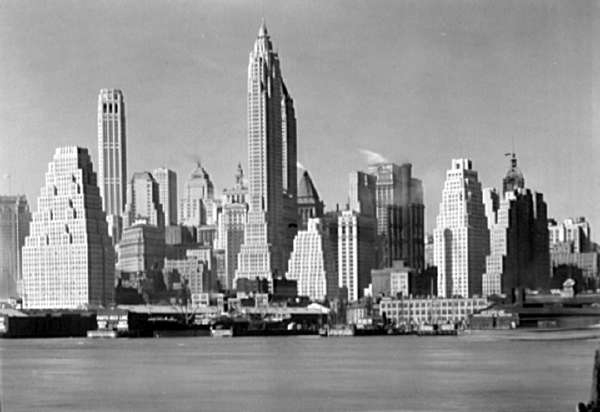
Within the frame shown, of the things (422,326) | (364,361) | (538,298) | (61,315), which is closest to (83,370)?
(364,361)

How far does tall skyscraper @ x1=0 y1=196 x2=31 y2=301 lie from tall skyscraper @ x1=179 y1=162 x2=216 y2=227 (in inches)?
199

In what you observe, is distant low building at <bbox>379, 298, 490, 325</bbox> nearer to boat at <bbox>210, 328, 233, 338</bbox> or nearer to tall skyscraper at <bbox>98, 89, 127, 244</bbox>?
boat at <bbox>210, 328, 233, 338</bbox>

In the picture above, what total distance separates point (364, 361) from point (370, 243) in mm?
26394

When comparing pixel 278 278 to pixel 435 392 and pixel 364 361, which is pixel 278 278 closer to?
pixel 364 361

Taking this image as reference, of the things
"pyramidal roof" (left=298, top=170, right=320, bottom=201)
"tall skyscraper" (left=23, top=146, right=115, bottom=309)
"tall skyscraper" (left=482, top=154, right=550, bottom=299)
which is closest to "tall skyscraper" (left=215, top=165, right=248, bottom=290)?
"tall skyscraper" (left=23, top=146, right=115, bottom=309)

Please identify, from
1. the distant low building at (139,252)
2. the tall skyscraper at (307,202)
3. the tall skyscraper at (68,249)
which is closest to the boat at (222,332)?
the tall skyscraper at (307,202)

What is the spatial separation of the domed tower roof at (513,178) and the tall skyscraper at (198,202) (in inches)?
292

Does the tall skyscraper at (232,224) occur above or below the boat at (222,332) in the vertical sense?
Result: above

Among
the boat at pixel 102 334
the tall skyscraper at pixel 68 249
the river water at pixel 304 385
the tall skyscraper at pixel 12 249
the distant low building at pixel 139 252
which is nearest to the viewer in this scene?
the river water at pixel 304 385

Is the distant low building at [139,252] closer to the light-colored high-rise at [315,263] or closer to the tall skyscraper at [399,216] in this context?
the light-colored high-rise at [315,263]

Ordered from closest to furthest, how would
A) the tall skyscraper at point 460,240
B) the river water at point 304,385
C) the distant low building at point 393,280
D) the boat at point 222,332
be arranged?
1. the river water at point 304,385
2. the tall skyscraper at point 460,240
3. the distant low building at point 393,280
4. the boat at point 222,332

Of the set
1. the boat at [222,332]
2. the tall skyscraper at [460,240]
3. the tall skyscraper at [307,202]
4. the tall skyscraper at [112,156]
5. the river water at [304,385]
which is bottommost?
the boat at [222,332]

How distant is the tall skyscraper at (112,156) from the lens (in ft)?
94.0

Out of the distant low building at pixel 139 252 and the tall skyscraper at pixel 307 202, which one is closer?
the tall skyscraper at pixel 307 202
